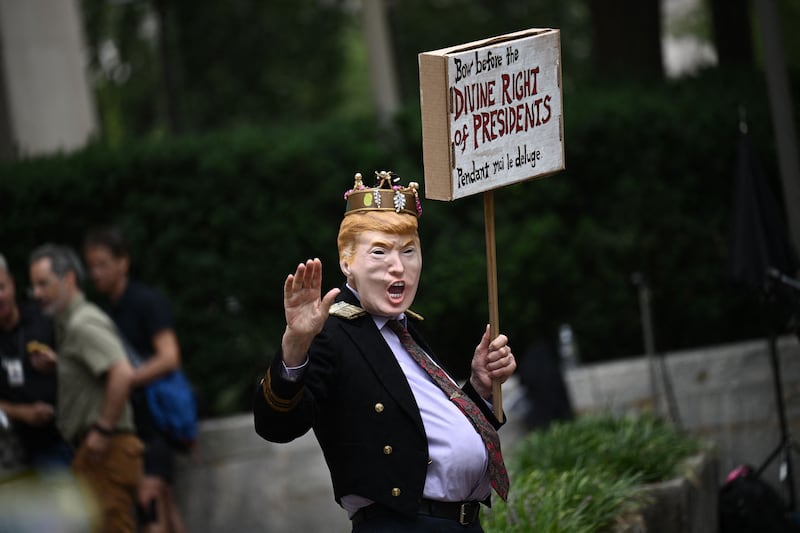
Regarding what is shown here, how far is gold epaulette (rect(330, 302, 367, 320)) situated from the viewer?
4.21m

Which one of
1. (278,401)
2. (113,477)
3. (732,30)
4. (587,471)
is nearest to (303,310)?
(278,401)

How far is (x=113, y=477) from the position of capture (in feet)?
22.7

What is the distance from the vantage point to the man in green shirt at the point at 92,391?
6.76 meters

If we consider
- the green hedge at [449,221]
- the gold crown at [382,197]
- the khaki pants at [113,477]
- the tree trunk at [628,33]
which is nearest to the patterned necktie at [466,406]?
the gold crown at [382,197]

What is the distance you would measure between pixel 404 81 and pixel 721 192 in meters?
10.4

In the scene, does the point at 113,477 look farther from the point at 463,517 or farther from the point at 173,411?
the point at 463,517

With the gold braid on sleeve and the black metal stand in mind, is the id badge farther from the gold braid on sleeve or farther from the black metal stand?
the black metal stand

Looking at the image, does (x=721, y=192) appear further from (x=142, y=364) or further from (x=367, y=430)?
(x=367, y=430)

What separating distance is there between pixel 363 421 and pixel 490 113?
1137 mm

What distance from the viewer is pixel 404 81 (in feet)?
65.3

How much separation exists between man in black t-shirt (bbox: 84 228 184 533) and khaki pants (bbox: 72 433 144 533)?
1.82 ft

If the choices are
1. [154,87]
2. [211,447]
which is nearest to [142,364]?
[211,447]

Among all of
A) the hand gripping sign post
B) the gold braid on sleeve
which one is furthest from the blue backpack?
Result: the gold braid on sleeve

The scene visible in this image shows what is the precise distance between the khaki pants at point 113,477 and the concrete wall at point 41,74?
15.0ft
